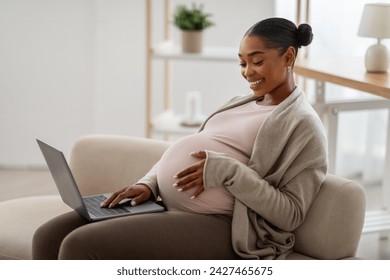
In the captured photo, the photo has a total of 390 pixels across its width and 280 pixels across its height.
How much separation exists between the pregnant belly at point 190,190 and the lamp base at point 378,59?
1.16 meters

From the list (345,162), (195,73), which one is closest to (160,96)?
(195,73)

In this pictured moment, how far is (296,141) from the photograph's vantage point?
172 centimetres

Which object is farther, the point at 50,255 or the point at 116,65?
the point at 116,65

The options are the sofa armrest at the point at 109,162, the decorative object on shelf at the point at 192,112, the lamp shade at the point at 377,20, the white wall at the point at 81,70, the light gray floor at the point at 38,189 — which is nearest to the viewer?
the sofa armrest at the point at 109,162

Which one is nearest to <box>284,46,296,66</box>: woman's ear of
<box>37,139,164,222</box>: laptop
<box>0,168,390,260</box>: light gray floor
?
<box>37,139,164,222</box>: laptop

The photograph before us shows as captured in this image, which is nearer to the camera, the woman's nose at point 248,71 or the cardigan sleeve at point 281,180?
the cardigan sleeve at point 281,180

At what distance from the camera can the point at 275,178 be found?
5.69ft

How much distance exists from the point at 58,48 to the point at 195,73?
0.75 metres

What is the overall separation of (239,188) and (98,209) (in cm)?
37

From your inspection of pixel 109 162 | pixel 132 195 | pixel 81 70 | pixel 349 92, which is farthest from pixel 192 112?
pixel 132 195

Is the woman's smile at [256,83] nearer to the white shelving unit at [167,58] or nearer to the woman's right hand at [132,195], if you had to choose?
the woman's right hand at [132,195]

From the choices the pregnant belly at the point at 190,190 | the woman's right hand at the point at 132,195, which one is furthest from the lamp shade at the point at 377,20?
the woman's right hand at the point at 132,195

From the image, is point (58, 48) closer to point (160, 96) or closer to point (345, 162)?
point (160, 96)

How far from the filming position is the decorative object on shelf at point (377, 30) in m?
2.72
